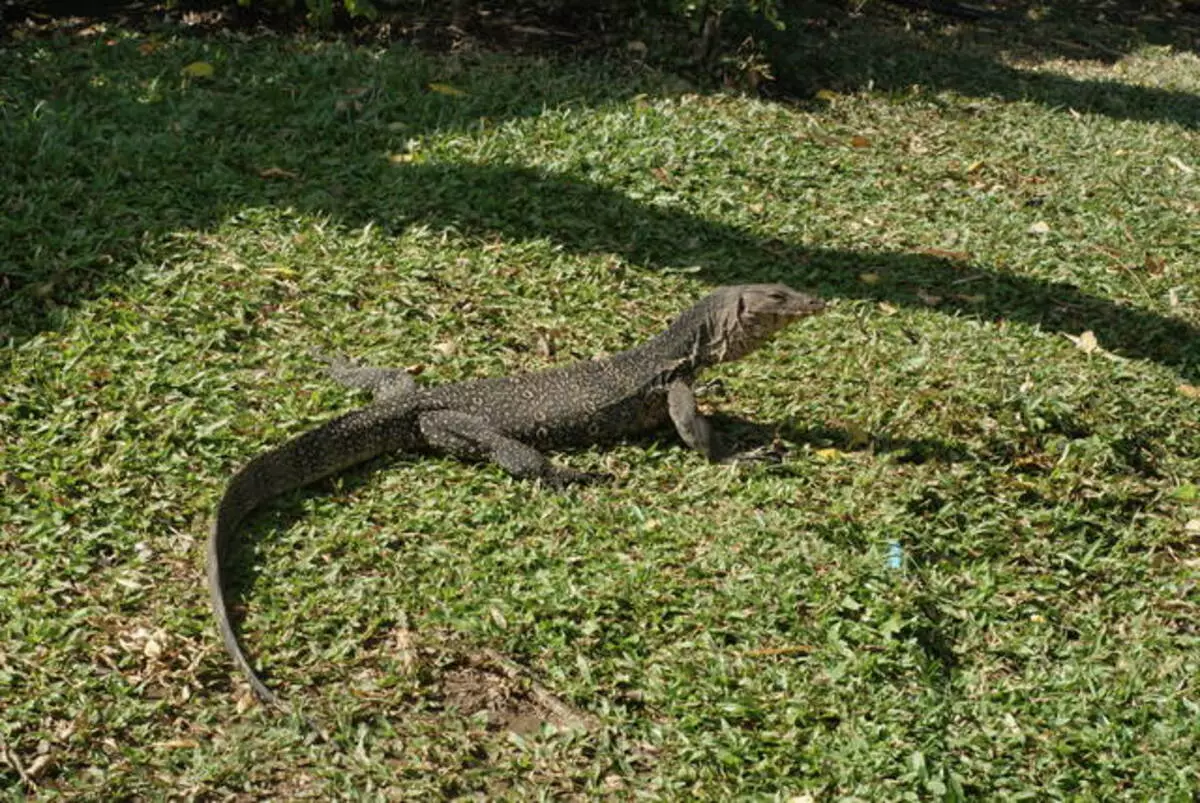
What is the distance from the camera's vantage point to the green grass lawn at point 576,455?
164 inches

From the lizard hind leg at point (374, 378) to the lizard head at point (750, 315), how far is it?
4.24ft

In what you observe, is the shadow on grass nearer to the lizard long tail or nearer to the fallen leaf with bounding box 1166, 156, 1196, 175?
the lizard long tail

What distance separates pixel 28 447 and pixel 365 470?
1248 mm

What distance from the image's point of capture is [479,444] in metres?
5.37

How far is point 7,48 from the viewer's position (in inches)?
354

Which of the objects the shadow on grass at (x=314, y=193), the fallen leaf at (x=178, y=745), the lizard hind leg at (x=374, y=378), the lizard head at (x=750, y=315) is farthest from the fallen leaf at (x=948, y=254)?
the fallen leaf at (x=178, y=745)

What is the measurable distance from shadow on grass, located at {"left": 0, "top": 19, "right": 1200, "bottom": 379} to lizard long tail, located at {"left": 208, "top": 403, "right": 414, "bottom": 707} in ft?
5.20

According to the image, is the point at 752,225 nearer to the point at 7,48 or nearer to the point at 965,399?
the point at 965,399

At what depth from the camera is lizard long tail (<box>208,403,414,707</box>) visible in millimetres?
4508

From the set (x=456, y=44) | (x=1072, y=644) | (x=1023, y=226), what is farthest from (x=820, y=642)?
(x=456, y=44)

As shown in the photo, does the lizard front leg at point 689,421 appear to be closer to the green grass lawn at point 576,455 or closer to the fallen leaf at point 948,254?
the green grass lawn at point 576,455

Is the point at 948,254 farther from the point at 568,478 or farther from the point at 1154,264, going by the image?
the point at 568,478

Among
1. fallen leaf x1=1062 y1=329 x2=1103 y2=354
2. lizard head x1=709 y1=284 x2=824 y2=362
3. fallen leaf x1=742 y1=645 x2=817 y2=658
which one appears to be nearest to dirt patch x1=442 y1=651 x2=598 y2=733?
fallen leaf x1=742 y1=645 x2=817 y2=658

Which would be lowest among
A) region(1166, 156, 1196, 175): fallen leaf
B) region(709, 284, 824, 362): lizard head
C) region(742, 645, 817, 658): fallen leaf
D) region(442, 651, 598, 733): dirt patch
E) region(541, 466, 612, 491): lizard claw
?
region(442, 651, 598, 733): dirt patch
